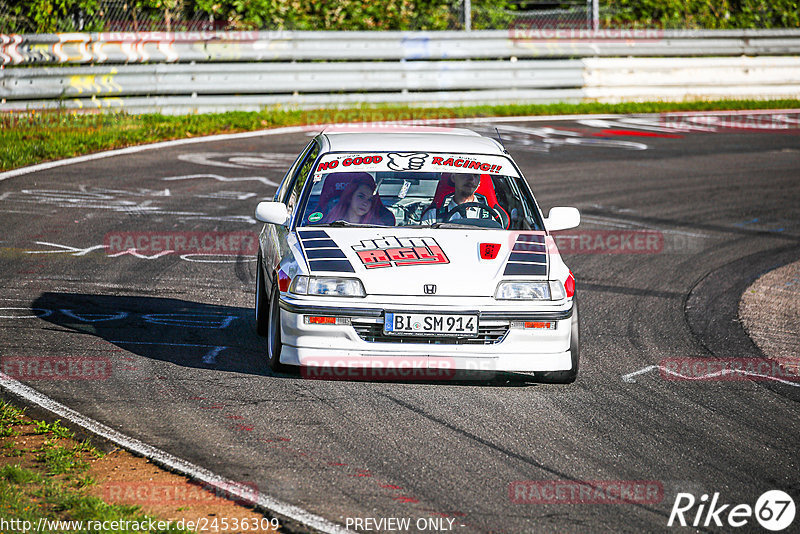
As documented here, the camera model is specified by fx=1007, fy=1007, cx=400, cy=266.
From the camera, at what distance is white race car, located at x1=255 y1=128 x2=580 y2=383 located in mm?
5879

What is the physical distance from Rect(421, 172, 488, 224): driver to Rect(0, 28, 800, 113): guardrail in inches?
488

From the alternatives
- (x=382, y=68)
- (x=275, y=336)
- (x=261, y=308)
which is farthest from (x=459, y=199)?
(x=382, y=68)

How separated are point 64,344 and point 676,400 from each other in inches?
162

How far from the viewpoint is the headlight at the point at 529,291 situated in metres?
6.04

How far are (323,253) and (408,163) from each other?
1277mm

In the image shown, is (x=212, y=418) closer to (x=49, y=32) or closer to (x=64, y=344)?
(x=64, y=344)

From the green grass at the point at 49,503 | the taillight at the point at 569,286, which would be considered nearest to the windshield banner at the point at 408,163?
the taillight at the point at 569,286

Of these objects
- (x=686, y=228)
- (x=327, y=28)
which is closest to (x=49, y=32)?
(x=327, y=28)

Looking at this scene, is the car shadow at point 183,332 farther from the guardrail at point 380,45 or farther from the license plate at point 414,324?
the guardrail at point 380,45

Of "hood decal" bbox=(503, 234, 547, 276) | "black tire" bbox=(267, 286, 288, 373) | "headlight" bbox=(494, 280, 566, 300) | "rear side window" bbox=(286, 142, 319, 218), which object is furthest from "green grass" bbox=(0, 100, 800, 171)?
"headlight" bbox=(494, 280, 566, 300)

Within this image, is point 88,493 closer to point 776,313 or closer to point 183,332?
point 183,332

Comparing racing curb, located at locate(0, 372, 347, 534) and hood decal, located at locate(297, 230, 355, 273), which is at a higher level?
hood decal, located at locate(297, 230, 355, 273)

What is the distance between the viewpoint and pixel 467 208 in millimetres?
7062

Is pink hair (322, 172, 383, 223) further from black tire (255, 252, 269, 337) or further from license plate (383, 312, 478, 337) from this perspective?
license plate (383, 312, 478, 337)
